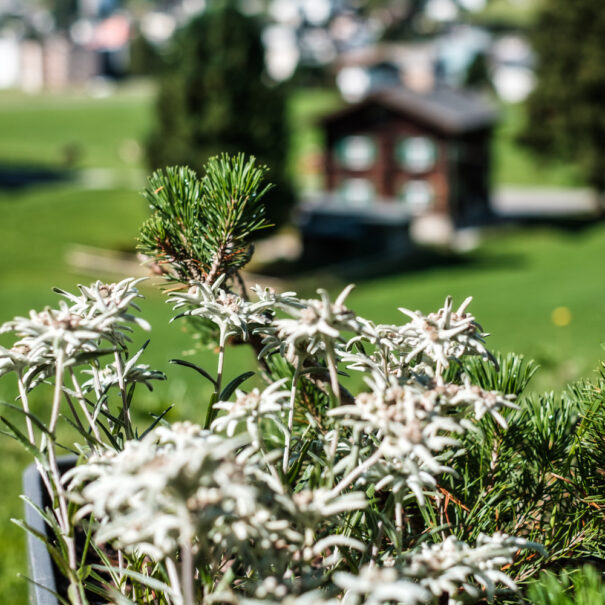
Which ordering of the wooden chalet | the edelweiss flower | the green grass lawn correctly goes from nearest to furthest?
the edelweiss flower
the green grass lawn
the wooden chalet

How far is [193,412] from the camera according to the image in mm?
5426

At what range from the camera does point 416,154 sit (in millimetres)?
29250

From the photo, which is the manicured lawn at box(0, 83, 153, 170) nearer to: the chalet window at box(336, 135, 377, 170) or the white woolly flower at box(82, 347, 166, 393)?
the chalet window at box(336, 135, 377, 170)

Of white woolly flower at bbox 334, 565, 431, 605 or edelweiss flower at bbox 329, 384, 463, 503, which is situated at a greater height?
edelweiss flower at bbox 329, 384, 463, 503

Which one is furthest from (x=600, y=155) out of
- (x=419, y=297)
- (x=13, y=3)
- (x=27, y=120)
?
(x=13, y=3)

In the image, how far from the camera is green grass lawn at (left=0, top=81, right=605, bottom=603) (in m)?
5.51

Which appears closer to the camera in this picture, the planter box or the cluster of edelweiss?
the cluster of edelweiss

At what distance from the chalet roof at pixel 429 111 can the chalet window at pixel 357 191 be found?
99.3 inches

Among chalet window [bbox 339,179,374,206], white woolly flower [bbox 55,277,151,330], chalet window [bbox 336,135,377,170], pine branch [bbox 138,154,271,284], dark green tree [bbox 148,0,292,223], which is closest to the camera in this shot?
white woolly flower [bbox 55,277,151,330]

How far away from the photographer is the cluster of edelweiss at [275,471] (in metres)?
0.90

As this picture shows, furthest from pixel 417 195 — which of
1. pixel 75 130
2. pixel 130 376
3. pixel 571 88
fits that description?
pixel 75 130

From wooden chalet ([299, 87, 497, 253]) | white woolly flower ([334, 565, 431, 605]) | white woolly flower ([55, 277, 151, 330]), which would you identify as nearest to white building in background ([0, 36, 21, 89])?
wooden chalet ([299, 87, 497, 253])

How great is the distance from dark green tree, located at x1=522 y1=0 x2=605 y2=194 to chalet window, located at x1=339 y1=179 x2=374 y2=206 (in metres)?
6.24

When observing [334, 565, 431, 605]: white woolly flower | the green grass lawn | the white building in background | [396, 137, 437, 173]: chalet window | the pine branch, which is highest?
the white building in background
